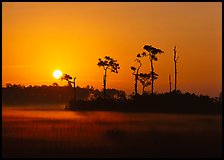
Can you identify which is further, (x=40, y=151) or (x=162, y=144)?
(x=162, y=144)

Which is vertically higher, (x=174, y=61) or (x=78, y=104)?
(x=174, y=61)

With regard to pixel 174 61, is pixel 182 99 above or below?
below

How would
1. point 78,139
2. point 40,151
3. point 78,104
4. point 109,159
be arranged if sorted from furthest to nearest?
point 78,104 < point 78,139 < point 40,151 < point 109,159

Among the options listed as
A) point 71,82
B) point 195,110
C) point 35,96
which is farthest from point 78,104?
point 35,96

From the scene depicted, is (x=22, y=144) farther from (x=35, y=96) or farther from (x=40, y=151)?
(x=35, y=96)

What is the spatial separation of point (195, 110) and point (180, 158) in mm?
39526

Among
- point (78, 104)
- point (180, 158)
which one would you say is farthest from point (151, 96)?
point (180, 158)

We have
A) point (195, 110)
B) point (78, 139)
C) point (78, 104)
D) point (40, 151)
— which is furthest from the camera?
point (78, 104)

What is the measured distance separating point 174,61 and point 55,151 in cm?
4209

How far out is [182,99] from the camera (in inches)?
2400

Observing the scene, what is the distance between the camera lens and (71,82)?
3189 inches

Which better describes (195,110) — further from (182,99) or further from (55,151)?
(55,151)

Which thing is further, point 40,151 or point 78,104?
point 78,104

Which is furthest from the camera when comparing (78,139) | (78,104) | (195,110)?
(78,104)
